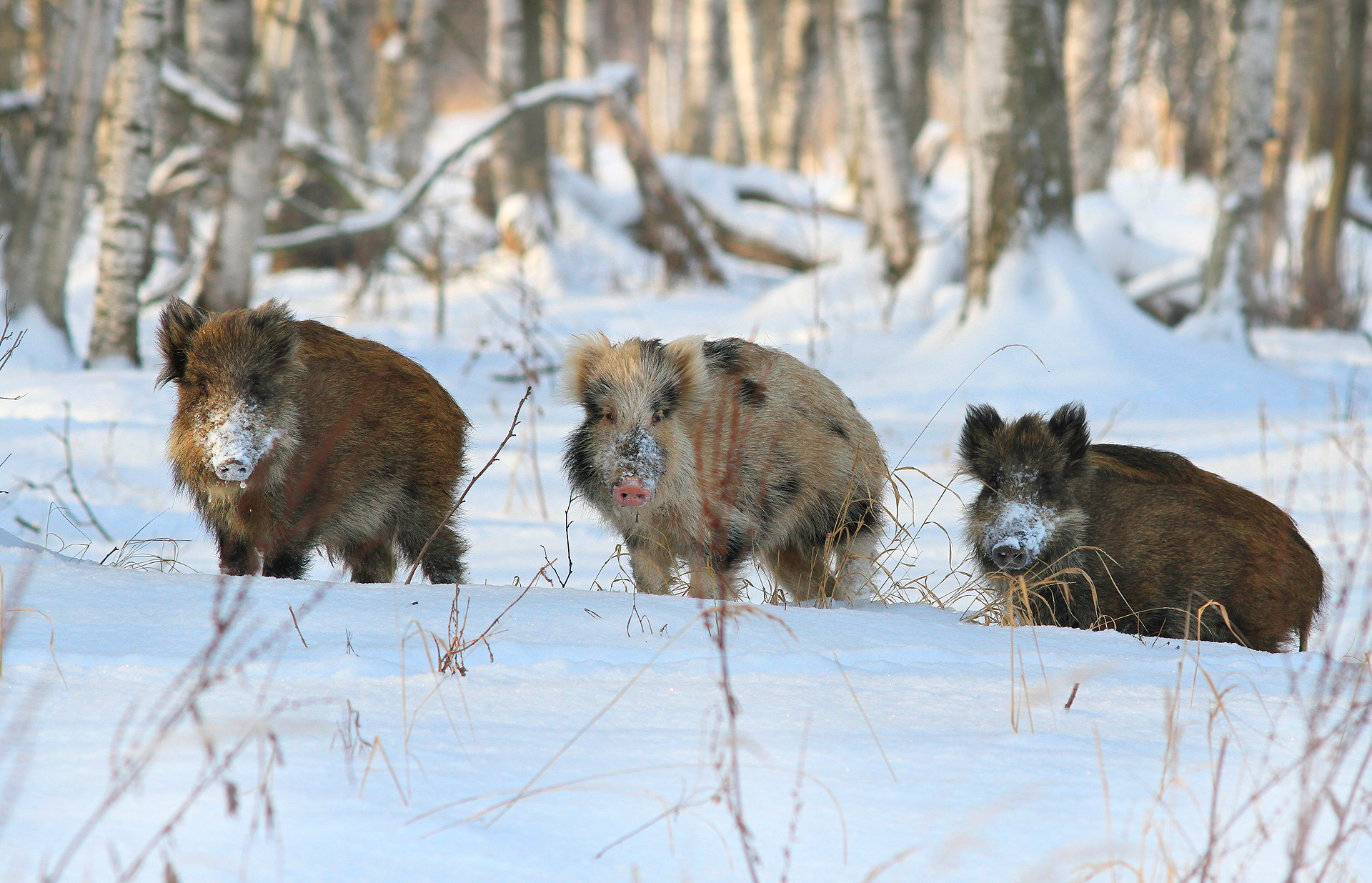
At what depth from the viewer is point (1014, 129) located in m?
8.75

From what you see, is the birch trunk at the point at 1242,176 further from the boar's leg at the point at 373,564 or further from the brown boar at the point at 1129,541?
the boar's leg at the point at 373,564

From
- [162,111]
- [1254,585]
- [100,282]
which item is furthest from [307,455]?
[162,111]

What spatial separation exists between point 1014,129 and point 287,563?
6.72 meters

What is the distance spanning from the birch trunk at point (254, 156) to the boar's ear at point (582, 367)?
216 inches

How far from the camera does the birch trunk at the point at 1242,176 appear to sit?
10.2 metres

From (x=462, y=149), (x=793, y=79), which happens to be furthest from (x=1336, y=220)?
(x=462, y=149)

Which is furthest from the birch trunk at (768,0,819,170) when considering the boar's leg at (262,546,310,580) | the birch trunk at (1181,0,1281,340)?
→ the boar's leg at (262,546,310,580)

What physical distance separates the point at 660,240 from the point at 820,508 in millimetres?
9993

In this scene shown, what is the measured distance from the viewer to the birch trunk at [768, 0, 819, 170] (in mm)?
18391

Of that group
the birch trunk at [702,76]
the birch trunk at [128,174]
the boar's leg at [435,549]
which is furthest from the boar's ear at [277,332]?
the birch trunk at [702,76]

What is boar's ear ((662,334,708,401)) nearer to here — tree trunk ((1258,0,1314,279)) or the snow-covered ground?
the snow-covered ground

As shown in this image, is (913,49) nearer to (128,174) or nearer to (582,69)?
(582,69)

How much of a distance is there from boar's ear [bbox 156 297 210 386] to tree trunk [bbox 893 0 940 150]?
1560cm

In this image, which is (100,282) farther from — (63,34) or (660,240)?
(660,240)
